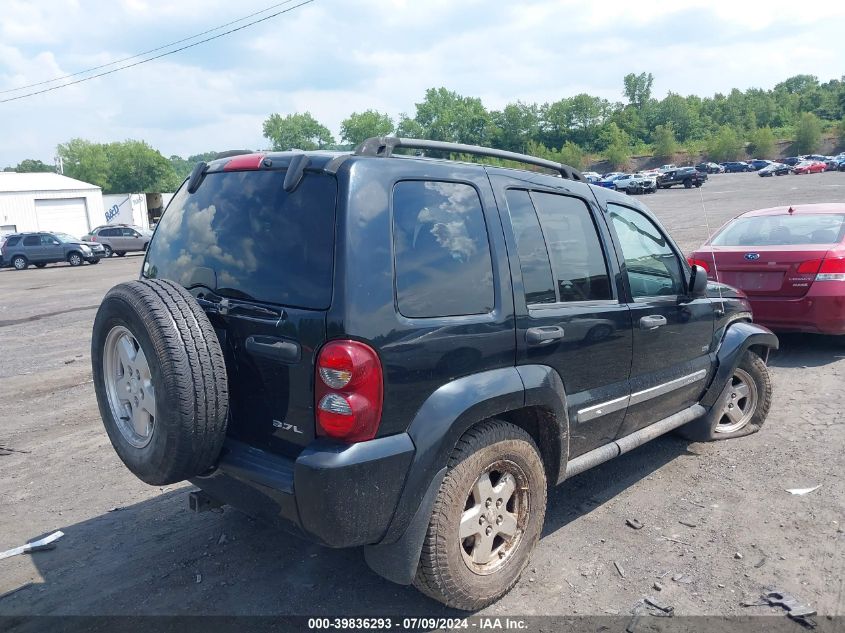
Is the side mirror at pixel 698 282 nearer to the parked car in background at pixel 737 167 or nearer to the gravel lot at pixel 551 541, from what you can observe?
the gravel lot at pixel 551 541

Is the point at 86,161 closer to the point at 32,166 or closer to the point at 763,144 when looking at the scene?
the point at 32,166

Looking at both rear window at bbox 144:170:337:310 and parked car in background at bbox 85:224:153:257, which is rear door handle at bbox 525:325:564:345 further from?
parked car in background at bbox 85:224:153:257

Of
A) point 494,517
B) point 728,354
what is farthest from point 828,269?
point 494,517

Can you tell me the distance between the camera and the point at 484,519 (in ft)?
10.1

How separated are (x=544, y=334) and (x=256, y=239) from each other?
1423 millimetres

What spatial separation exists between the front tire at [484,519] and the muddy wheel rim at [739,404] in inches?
103

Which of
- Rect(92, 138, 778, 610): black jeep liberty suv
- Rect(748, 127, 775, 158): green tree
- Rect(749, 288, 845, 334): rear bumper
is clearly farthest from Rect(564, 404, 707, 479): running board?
Rect(748, 127, 775, 158): green tree

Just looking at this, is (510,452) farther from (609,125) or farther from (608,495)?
(609,125)

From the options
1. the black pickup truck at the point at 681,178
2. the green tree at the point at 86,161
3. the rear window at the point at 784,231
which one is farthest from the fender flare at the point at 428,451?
the green tree at the point at 86,161

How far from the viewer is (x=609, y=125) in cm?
12288

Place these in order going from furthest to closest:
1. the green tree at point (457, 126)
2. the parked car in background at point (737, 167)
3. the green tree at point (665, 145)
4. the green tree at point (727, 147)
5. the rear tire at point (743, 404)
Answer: the green tree at point (665, 145), the green tree at point (727, 147), the parked car in background at point (737, 167), the green tree at point (457, 126), the rear tire at point (743, 404)

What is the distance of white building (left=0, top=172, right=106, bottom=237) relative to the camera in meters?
47.8

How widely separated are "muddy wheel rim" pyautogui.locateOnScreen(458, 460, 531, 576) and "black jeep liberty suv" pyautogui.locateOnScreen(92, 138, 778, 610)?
0.01m

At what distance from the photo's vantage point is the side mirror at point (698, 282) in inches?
168
